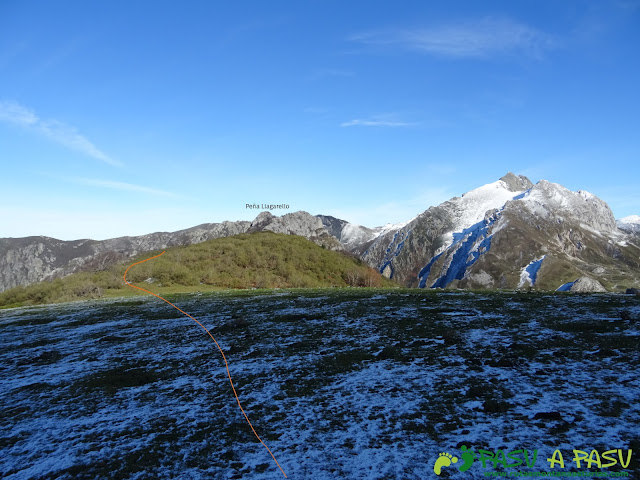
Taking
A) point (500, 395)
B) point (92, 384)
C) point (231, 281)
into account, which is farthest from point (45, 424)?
point (231, 281)

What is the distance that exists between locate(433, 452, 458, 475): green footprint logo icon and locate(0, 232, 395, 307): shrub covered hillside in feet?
293

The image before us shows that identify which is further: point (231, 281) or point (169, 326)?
point (231, 281)

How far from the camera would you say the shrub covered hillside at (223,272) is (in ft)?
306

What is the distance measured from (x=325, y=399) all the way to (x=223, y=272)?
11498 cm

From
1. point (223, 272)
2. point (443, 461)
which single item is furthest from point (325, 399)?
point (223, 272)

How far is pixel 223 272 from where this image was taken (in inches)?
4916

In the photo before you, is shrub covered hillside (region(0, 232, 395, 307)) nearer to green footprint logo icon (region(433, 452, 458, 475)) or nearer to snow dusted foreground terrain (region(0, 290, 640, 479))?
snow dusted foreground terrain (region(0, 290, 640, 479))

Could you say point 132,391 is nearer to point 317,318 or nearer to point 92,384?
point 92,384

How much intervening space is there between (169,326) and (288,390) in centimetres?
2277

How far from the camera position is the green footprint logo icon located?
9852 millimetres

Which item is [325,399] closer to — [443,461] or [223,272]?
[443,461]

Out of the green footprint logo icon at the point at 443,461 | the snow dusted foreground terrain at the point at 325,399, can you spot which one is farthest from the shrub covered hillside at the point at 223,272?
the green footprint logo icon at the point at 443,461

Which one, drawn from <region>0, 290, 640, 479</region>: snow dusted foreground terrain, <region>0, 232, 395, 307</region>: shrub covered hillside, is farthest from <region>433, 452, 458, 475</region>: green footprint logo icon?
<region>0, 232, 395, 307</region>: shrub covered hillside

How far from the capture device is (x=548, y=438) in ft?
35.4
